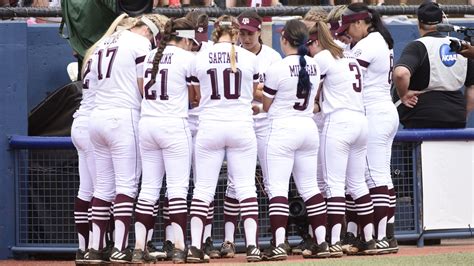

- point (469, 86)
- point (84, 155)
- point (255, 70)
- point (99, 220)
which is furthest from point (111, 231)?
point (469, 86)

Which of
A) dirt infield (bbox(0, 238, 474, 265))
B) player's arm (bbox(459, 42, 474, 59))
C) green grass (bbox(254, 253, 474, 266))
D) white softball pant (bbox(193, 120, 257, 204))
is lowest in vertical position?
dirt infield (bbox(0, 238, 474, 265))

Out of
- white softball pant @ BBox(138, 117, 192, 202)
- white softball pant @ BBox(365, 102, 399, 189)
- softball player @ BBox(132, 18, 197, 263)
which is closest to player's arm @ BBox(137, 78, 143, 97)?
softball player @ BBox(132, 18, 197, 263)

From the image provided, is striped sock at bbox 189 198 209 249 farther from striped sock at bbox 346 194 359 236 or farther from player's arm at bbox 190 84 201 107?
striped sock at bbox 346 194 359 236

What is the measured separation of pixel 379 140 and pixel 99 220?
8.51 ft

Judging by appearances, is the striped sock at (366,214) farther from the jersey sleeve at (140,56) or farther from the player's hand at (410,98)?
the jersey sleeve at (140,56)

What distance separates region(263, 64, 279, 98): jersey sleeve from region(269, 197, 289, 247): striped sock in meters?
0.89

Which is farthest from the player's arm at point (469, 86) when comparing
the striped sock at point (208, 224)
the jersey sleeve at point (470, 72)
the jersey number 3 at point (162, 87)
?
the jersey number 3 at point (162, 87)

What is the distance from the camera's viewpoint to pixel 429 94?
12422 mm

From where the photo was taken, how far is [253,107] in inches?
442

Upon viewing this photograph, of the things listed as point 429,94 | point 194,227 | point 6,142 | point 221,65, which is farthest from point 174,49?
point 429,94

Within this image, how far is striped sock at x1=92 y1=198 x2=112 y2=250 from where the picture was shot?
10570 mm

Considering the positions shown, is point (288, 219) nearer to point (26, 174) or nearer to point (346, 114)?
point (346, 114)

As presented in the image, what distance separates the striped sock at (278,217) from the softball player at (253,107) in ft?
0.94

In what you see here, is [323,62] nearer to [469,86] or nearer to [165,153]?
[165,153]
